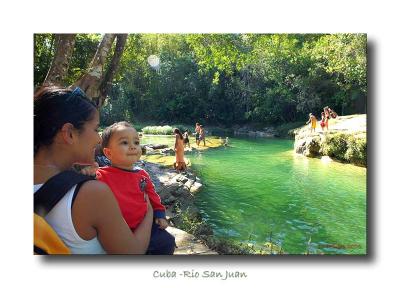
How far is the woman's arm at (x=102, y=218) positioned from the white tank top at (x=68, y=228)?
0.11 ft

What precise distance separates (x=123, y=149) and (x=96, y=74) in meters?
1.37

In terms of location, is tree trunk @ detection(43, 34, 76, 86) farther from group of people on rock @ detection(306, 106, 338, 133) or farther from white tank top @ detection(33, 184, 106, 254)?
group of people on rock @ detection(306, 106, 338, 133)

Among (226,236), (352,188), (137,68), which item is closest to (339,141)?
(352,188)

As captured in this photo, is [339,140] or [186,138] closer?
[186,138]

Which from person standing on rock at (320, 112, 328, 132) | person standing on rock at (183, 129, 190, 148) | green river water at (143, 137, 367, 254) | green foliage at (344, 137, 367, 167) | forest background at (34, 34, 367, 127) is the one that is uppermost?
forest background at (34, 34, 367, 127)

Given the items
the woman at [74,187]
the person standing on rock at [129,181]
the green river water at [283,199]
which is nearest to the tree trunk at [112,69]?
the green river water at [283,199]

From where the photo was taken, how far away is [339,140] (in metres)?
4.15

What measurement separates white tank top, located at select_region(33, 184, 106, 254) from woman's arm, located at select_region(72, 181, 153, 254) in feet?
0.11

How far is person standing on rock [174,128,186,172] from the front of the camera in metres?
4.02

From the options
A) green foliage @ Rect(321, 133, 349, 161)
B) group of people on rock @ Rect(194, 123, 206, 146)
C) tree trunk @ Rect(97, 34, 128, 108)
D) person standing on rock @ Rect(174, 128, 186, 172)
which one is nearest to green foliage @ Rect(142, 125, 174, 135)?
person standing on rock @ Rect(174, 128, 186, 172)

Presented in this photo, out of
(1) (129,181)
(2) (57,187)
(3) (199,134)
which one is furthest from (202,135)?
(2) (57,187)

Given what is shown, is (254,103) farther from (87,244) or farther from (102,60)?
(87,244)

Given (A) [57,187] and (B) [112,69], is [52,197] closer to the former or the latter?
(A) [57,187]
